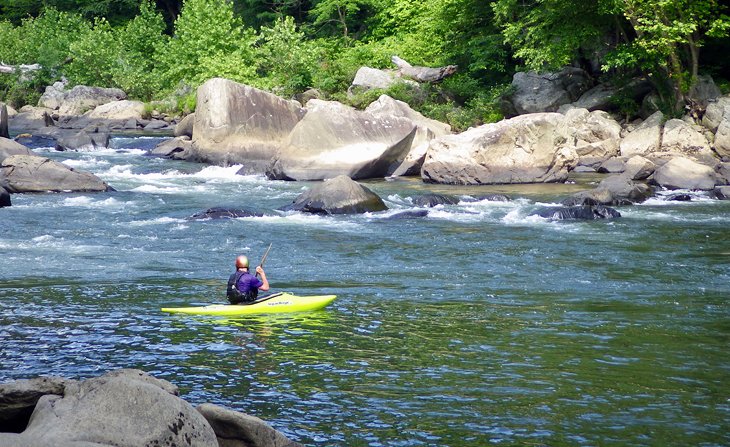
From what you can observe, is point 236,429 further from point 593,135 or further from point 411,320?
point 593,135

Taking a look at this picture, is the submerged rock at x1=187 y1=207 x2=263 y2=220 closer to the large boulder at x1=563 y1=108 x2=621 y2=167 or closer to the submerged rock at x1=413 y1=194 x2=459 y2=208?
the submerged rock at x1=413 y1=194 x2=459 y2=208

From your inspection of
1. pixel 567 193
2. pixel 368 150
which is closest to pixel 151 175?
pixel 368 150

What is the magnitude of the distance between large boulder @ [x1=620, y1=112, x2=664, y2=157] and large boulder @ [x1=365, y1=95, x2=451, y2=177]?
5104 mm

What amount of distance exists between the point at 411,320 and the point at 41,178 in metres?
13.3

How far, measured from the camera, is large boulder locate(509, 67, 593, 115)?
29.3 meters

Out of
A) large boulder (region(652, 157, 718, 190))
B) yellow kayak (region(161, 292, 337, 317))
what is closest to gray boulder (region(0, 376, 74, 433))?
yellow kayak (region(161, 292, 337, 317))

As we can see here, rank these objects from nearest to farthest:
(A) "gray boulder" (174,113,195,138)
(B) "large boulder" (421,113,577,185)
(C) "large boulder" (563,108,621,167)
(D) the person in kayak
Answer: (D) the person in kayak → (B) "large boulder" (421,113,577,185) → (C) "large boulder" (563,108,621,167) → (A) "gray boulder" (174,113,195,138)

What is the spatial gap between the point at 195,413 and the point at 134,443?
466 mm

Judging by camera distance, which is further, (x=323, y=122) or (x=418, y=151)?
(x=418, y=151)

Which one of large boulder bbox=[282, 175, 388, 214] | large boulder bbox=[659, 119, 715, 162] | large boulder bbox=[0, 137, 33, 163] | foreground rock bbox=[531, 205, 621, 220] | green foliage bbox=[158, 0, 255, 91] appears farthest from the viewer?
green foliage bbox=[158, 0, 255, 91]

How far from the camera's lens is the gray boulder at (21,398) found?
5.86 m

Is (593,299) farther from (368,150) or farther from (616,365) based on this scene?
(368,150)

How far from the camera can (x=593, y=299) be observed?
459 inches

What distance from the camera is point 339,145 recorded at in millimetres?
23656
